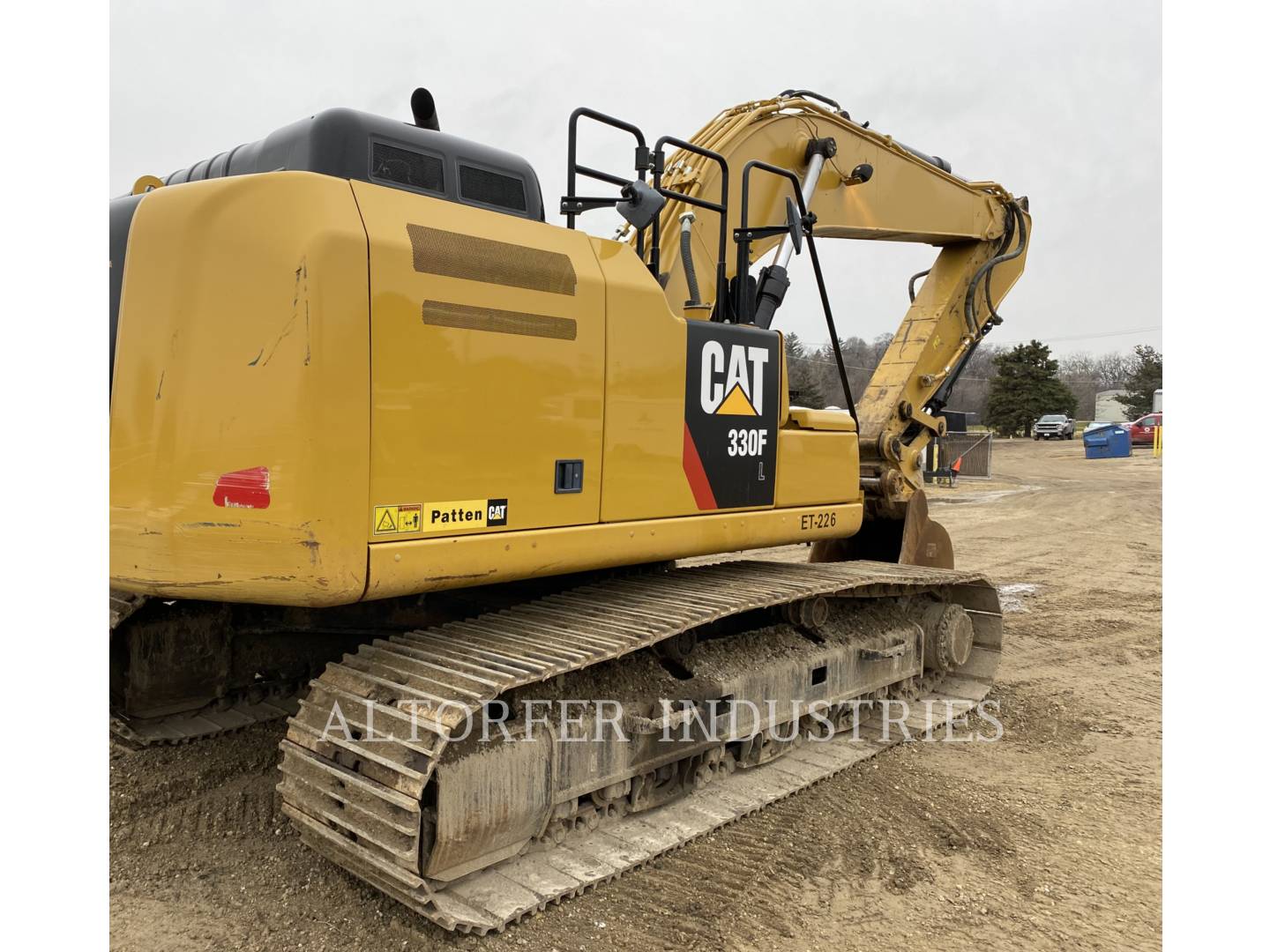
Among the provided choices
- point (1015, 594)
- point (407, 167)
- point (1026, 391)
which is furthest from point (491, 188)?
point (1026, 391)

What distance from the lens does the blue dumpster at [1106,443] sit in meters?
31.3

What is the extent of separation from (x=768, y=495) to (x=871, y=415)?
2483 millimetres

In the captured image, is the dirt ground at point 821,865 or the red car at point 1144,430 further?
the red car at point 1144,430

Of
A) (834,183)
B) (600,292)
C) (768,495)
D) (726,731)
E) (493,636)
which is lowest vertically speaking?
(726,731)

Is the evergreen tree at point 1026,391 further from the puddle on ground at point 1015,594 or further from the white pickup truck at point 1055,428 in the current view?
the puddle on ground at point 1015,594

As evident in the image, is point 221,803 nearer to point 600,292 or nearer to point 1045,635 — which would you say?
point 600,292

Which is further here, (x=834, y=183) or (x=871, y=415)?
(x=871, y=415)

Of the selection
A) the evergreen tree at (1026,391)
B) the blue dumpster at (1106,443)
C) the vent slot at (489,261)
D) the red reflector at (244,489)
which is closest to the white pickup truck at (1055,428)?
the evergreen tree at (1026,391)

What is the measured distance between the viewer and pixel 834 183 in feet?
20.7

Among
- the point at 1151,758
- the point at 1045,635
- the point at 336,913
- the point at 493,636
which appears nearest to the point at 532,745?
the point at 493,636

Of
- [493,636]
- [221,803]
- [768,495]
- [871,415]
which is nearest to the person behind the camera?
[493,636]

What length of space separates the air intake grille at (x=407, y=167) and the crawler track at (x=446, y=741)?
1777 millimetres

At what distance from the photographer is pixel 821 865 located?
3.97 meters

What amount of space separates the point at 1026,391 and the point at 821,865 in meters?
43.1
